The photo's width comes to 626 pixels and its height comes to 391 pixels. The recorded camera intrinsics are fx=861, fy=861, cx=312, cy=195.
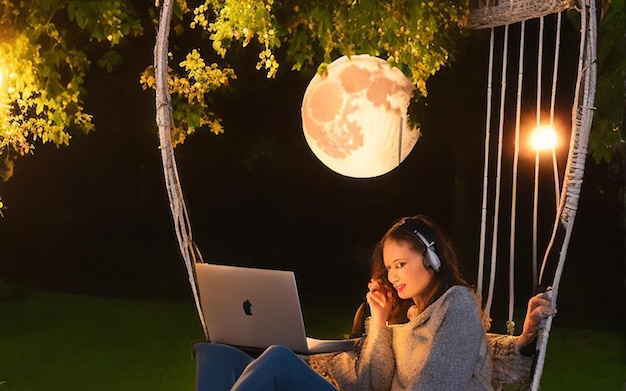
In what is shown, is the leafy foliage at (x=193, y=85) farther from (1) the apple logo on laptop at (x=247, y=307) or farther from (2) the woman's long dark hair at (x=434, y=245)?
(2) the woman's long dark hair at (x=434, y=245)

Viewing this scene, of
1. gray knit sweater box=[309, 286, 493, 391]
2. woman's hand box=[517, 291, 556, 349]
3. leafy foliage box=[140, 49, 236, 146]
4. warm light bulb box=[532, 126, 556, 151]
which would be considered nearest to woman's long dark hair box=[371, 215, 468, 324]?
gray knit sweater box=[309, 286, 493, 391]

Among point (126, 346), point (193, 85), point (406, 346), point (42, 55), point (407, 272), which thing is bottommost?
point (126, 346)

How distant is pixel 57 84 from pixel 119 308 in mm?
4626

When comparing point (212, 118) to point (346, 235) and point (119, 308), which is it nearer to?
point (119, 308)

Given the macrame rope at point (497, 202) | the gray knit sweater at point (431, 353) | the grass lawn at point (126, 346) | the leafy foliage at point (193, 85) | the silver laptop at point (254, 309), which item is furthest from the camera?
the grass lawn at point (126, 346)

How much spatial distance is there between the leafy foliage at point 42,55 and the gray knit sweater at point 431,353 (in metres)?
2.35

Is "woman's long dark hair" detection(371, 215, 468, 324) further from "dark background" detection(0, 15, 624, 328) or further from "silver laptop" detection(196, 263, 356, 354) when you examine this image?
"dark background" detection(0, 15, 624, 328)

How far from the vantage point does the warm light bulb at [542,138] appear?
10.9 feet

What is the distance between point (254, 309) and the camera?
111 inches

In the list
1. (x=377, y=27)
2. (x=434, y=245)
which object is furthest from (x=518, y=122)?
(x=434, y=245)

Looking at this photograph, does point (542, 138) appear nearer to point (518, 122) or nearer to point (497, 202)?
point (518, 122)

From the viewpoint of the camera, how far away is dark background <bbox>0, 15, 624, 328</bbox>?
7.99 m

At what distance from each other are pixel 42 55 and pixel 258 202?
8.25 m

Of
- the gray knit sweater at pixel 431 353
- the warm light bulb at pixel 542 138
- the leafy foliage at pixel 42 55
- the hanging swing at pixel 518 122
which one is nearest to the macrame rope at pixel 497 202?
the hanging swing at pixel 518 122
